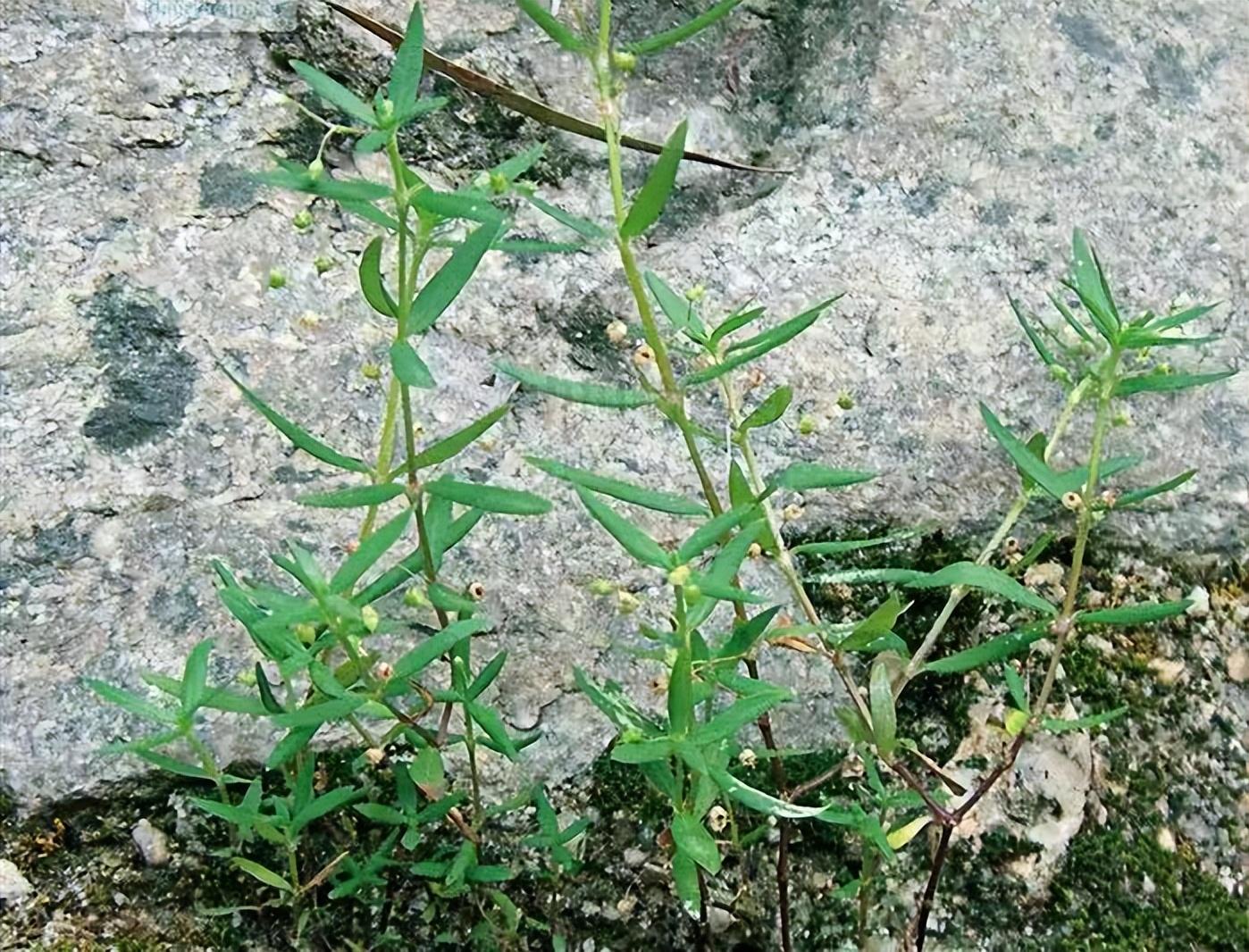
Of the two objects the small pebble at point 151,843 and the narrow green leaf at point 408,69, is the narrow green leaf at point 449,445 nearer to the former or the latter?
the narrow green leaf at point 408,69

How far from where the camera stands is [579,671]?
1072 mm

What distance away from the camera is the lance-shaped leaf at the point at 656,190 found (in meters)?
1.01

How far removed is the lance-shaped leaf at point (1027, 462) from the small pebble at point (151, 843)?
88 centimetres

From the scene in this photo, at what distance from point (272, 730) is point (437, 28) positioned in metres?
0.98

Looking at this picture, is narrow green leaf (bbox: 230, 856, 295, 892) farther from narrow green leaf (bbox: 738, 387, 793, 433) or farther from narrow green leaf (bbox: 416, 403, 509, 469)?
narrow green leaf (bbox: 738, 387, 793, 433)

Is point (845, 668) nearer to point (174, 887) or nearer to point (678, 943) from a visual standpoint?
point (678, 943)

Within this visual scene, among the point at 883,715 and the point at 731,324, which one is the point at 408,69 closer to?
the point at 731,324

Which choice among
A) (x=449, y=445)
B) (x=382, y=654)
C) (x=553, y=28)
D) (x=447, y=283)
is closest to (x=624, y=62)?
(x=553, y=28)

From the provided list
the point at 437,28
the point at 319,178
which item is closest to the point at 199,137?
the point at 437,28

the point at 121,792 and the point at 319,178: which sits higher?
the point at 319,178

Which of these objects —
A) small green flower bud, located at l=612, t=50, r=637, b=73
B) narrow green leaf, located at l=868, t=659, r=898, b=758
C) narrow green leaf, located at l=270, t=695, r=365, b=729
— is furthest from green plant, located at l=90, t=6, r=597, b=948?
narrow green leaf, located at l=868, t=659, r=898, b=758

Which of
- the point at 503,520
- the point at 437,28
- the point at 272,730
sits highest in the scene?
the point at 437,28

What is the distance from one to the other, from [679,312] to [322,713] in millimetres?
455

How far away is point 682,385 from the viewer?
110cm
